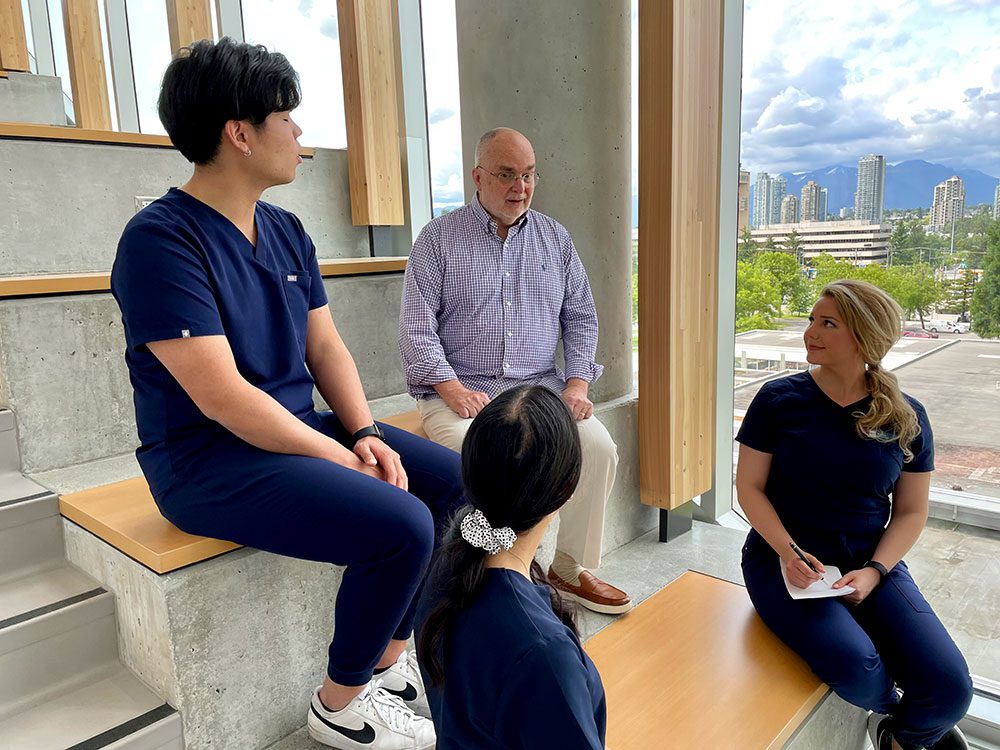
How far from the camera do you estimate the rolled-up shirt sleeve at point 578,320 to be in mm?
2383

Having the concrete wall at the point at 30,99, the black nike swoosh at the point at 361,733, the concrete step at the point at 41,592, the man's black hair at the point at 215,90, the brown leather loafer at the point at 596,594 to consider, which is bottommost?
the brown leather loafer at the point at 596,594

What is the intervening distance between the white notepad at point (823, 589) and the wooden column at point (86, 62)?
4.45m

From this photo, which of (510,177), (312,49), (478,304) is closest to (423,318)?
(478,304)

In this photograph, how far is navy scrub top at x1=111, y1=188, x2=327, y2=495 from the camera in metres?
1.27

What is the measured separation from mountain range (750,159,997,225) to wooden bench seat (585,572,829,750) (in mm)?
1319

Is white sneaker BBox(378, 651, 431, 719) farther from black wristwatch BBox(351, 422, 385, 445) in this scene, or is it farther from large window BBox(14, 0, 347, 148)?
large window BBox(14, 0, 347, 148)

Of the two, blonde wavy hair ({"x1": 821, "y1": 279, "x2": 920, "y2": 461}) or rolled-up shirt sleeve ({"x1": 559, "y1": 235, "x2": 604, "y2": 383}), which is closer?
blonde wavy hair ({"x1": 821, "y1": 279, "x2": 920, "y2": 461})

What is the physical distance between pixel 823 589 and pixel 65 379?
6.74 feet

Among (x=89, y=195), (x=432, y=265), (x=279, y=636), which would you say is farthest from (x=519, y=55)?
(x=279, y=636)

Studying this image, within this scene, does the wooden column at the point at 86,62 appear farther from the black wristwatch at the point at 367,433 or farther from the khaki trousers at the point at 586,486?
the black wristwatch at the point at 367,433

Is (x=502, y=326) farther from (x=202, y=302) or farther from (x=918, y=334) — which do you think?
(x=918, y=334)

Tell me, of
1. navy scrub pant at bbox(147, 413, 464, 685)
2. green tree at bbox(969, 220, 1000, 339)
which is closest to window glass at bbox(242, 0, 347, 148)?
navy scrub pant at bbox(147, 413, 464, 685)

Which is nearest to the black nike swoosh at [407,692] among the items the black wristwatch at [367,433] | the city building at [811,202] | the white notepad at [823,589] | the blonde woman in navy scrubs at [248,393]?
the blonde woman in navy scrubs at [248,393]

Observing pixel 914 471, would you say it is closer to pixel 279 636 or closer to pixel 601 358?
pixel 601 358
